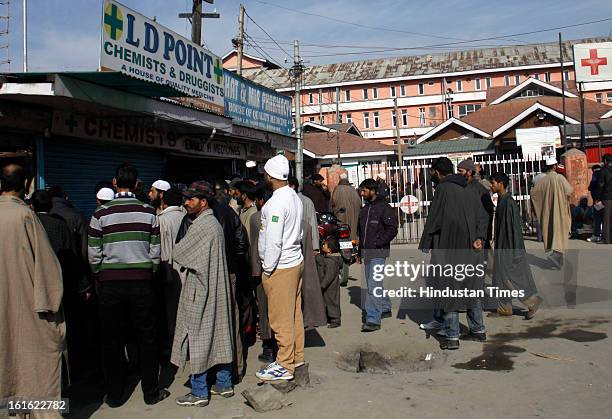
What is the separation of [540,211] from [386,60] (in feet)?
190

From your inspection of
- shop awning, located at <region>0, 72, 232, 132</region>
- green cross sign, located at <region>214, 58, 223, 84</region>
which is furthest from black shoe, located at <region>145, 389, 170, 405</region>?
green cross sign, located at <region>214, 58, 223, 84</region>

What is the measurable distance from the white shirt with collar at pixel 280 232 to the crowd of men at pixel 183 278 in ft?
0.04

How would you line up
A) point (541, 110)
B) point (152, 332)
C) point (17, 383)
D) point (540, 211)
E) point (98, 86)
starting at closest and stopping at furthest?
point (17, 383), point (152, 332), point (98, 86), point (540, 211), point (541, 110)

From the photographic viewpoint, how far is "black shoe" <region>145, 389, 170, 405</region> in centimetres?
456

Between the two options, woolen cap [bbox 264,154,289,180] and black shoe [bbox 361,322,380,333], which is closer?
woolen cap [bbox 264,154,289,180]

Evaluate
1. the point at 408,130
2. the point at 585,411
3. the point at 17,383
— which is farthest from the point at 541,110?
the point at 408,130

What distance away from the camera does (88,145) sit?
9.09 meters

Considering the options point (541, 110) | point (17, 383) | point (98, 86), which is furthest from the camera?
point (541, 110)

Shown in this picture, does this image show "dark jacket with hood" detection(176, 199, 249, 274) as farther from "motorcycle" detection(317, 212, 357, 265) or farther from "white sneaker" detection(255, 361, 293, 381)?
"motorcycle" detection(317, 212, 357, 265)

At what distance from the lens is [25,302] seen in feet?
12.1

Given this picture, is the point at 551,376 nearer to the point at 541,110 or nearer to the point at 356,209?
the point at 356,209

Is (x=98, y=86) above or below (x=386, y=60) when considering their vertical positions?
below

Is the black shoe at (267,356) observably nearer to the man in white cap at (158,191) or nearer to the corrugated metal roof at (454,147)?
the man in white cap at (158,191)

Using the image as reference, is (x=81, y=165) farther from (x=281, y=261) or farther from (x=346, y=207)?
(x=281, y=261)
